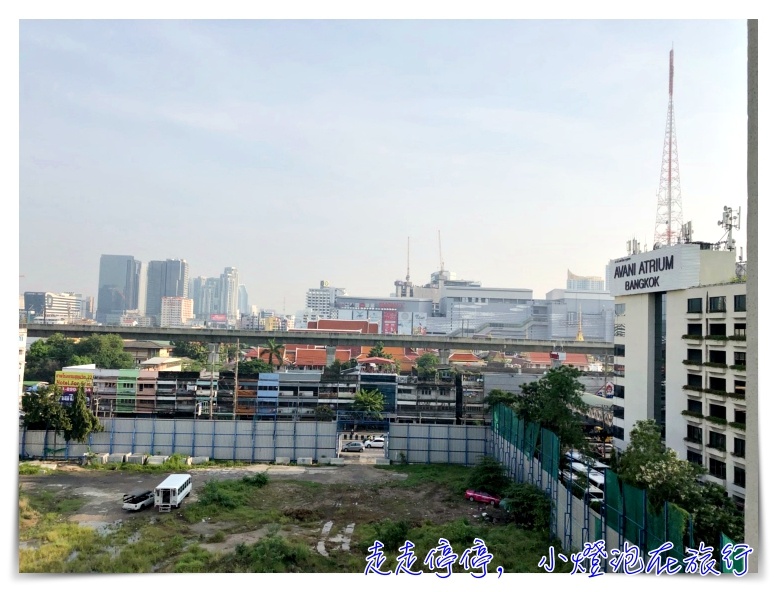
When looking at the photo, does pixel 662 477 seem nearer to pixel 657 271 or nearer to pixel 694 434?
pixel 694 434

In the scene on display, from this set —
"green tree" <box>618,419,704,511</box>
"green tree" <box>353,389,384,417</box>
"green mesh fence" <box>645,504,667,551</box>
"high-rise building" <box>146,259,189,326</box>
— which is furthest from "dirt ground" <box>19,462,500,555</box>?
"high-rise building" <box>146,259,189,326</box>

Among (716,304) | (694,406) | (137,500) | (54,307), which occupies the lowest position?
(137,500)

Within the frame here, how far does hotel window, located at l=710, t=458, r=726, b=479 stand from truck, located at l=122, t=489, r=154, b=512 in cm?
701

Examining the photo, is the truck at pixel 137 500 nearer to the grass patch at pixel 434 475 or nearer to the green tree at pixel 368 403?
the grass patch at pixel 434 475

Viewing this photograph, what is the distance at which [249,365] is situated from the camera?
62.5 feet

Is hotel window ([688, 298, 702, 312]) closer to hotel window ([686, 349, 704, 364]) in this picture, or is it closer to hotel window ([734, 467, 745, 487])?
hotel window ([686, 349, 704, 364])

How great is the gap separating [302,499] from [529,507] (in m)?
2.83

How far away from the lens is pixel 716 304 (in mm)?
7273

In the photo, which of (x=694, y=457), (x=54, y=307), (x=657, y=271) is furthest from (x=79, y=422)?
(x=54, y=307)

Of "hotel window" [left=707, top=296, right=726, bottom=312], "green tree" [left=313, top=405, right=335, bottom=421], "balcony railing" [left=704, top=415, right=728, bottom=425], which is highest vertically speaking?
"hotel window" [left=707, top=296, right=726, bottom=312]

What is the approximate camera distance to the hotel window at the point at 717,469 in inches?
268

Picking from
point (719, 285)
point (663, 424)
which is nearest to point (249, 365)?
point (663, 424)

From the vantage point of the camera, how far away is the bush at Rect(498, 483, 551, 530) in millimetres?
5645
